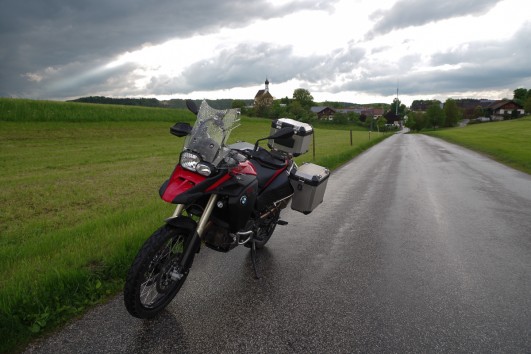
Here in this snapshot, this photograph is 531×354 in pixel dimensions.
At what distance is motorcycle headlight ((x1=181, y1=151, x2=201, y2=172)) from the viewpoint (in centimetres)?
315

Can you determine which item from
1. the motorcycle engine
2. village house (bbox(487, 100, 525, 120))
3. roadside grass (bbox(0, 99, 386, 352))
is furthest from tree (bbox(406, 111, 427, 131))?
the motorcycle engine

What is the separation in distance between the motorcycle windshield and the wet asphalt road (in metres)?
1.36

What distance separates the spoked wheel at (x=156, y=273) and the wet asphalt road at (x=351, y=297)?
15 centimetres

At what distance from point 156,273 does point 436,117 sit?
386 feet

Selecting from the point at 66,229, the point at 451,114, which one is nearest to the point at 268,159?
the point at 66,229

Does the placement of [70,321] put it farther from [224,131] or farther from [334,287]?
[334,287]

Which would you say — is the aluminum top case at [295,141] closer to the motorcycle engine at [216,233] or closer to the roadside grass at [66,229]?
the motorcycle engine at [216,233]

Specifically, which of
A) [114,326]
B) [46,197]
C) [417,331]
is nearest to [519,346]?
[417,331]

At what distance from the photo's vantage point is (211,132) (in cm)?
336

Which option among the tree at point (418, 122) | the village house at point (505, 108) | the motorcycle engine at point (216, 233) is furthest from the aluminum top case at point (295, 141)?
the village house at point (505, 108)

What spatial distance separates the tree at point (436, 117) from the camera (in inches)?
4235

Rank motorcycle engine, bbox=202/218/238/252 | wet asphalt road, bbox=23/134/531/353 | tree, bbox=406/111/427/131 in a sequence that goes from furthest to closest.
A: tree, bbox=406/111/427/131 → motorcycle engine, bbox=202/218/238/252 → wet asphalt road, bbox=23/134/531/353

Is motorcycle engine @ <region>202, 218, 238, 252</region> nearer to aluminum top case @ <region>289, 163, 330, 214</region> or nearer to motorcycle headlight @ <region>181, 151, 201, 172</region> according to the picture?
motorcycle headlight @ <region>181, 151, 201, 172</region>

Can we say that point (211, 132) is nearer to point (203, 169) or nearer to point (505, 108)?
point (203, 169)
